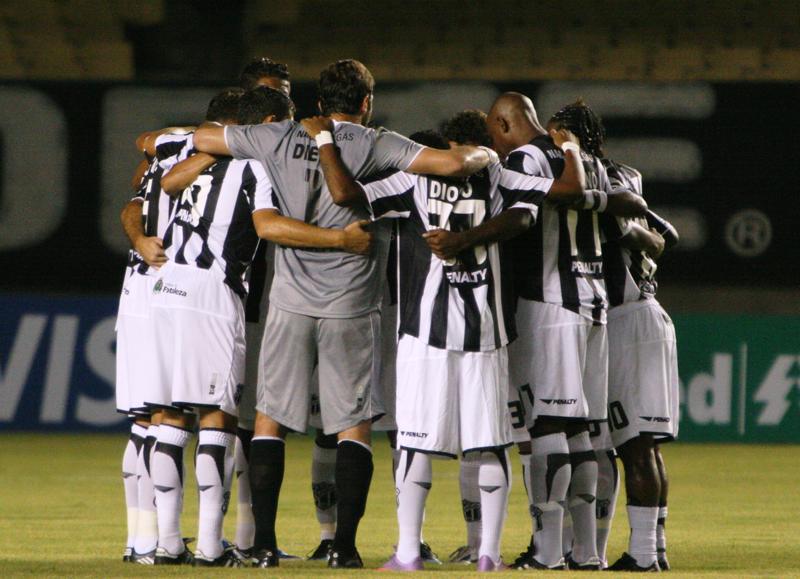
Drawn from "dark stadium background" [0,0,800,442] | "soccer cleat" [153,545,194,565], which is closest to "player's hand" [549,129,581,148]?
"soccer cleat" [153,545,194,565]

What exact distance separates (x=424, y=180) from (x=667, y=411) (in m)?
1.51

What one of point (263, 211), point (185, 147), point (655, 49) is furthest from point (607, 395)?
point (655, 49)

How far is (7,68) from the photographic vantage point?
15.3m

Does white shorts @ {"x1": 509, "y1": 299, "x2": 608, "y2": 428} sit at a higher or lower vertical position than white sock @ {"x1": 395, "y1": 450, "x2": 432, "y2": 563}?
higher

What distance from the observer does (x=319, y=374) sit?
569 cm

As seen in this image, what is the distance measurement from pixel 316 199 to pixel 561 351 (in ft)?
3.84

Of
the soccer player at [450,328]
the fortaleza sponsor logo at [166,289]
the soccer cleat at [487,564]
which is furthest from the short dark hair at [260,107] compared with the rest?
the soccer cleat at [487,564]

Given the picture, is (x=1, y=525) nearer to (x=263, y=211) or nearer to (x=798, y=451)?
(x=263, y=211)

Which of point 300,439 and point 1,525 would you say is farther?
point 300,439

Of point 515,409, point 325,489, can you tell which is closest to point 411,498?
point 515,409

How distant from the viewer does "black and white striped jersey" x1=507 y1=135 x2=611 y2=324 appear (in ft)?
19.2

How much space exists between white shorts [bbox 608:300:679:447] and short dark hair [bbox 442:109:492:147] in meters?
1.00

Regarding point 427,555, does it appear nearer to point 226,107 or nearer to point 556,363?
point 556,363

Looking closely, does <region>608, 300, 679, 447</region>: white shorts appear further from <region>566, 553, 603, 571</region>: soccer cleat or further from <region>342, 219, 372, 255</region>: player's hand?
<region>342, 219, 372, 255</region>: player's hand
